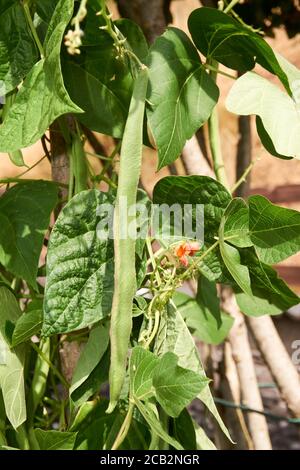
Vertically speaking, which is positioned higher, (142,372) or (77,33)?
(77,33)

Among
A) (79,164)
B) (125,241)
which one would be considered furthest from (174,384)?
(79,164)

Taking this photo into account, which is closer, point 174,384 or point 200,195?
point 174,384

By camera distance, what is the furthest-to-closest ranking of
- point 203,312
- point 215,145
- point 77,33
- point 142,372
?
point 203,312
point 215,145
point 142,372
point 77,33

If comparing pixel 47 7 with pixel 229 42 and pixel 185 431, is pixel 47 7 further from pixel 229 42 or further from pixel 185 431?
pixel 185 431

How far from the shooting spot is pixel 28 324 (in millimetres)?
589

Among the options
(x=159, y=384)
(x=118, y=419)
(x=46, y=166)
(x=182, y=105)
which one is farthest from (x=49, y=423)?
(x=46, y=166)

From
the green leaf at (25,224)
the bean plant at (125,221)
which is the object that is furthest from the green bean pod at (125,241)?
the green leaf at (25,224)

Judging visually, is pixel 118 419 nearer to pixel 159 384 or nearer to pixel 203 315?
pixel 159 384

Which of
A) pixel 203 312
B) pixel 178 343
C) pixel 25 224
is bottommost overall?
pixel 203 312

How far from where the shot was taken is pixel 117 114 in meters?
0.61

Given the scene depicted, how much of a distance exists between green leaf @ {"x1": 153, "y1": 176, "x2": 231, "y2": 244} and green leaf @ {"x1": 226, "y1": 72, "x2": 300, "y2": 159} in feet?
0.28

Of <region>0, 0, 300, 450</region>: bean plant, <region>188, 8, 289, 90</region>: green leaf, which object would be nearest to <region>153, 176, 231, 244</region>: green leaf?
<region>0, 0, 300, 450</region>: bean plant

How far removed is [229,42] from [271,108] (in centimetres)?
8
